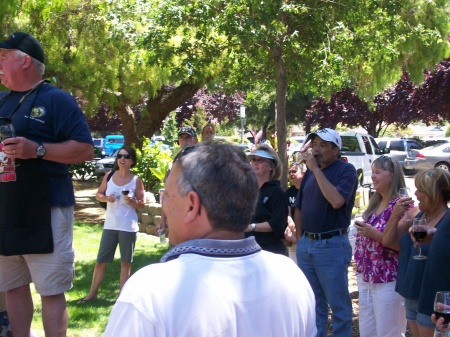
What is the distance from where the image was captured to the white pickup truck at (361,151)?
22.5 m

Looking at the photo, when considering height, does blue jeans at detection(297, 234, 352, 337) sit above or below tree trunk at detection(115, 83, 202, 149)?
below

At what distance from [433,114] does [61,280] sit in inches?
1141

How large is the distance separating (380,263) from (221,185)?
3.62 meters

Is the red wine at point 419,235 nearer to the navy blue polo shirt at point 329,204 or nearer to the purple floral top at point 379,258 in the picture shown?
the purple floral top at point 379,258

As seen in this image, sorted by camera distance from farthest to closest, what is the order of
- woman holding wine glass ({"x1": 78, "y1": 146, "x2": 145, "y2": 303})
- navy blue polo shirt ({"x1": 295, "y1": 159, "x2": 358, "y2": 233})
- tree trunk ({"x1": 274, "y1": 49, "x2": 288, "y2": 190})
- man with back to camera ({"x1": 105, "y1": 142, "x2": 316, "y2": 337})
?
tree trunk ({"x1": 274, "y1": 49, "x2": 288, "y2": 190}), woman holding wine glass ({"x1": 78, "y1": 146, "x2": 145, "y2": 303}), navy blue polo shirt ({"x1": 295, "y1": 159, "x2": 358, "y2": 233}), man with back to camera ({"x1": 105, "y1": 142, "x2": 316, "y2": 337})

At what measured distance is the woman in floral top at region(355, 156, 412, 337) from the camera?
5203 millimetres

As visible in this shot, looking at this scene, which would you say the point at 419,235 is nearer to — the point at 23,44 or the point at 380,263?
the point at 380,263

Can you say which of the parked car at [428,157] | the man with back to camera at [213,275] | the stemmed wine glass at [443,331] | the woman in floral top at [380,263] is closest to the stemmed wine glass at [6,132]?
the man with back to camera at [213,275]

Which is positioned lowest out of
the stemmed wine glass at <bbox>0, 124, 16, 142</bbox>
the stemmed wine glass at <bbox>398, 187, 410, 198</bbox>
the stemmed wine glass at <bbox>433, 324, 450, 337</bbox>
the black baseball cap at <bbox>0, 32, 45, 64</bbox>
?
the stemmed wine glass at <bbox>433, 324, 450, 337</bbox>

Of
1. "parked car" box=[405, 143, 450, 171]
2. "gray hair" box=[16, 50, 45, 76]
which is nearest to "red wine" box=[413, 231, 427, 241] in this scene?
"gray hair" box=[16, 50, 45, 76]

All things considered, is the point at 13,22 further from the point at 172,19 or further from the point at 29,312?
the point at 29,312

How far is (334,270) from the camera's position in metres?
5.29

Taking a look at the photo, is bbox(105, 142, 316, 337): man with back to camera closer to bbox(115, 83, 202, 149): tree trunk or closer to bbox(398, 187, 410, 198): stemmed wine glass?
bbox(398, 187, 410, 198): stemmed wine glass

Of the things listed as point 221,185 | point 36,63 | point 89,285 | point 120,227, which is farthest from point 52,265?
point 89,285
